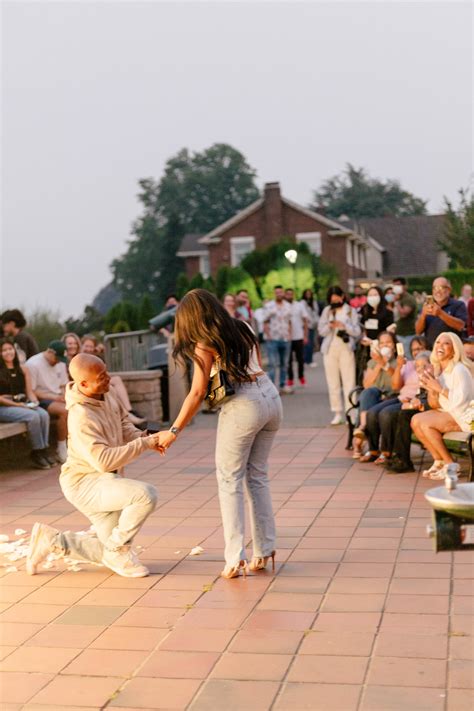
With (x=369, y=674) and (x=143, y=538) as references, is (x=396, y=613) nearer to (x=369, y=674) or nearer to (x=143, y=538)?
(x=369, y=674)

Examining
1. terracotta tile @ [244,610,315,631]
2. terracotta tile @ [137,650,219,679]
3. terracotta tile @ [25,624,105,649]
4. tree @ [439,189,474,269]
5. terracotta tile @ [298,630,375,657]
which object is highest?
tree @ [439,189,474,269]

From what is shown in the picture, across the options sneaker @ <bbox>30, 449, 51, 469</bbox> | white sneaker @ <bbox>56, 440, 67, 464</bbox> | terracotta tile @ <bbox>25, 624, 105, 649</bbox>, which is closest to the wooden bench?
sneaker @ <bbox>30, 449, 51, 469</bbox>

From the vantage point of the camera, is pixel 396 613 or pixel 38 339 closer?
pixel 396 613

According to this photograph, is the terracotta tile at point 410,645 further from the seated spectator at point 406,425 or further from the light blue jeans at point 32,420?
the light blue jeans at point 32,420

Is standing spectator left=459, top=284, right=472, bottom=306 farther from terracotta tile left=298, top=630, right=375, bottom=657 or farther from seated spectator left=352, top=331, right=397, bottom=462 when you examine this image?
terracotta tile left=298, top=630, right=375, bottom=657

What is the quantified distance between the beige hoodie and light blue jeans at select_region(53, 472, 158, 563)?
7 centimetres

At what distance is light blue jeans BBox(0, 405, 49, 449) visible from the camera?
1114 centimetres

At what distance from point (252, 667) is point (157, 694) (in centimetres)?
51

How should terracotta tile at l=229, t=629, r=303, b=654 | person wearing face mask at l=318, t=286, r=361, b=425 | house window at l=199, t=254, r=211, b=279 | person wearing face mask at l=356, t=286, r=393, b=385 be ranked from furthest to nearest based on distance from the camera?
house window at l=199, t=254, r=211, b=279 < person wearing face mask at l=356, t=286, r=393, b=385 < person wearing face mask at l=318, t=286, r=361, b=425 < terracotta tile at l=229, t=629, r=303, b=654

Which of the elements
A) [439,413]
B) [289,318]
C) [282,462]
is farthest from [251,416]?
[289,318]

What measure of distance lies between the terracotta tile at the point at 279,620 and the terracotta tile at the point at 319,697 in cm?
86

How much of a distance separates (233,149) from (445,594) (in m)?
108

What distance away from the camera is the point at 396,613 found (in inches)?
222

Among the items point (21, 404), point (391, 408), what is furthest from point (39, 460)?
point (391, 408)
